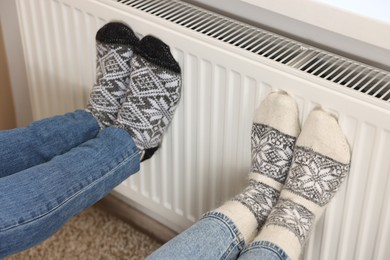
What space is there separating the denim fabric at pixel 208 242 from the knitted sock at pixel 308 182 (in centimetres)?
4

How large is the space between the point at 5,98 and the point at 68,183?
0.62 m

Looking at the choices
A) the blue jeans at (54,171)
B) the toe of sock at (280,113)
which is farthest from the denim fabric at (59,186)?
the toe of sock at (280,113)

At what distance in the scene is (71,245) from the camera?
155cm

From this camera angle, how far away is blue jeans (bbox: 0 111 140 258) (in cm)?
111

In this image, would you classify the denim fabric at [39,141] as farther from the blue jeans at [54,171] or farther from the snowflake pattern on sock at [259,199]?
the snowflake pattern on sock at [259,199]

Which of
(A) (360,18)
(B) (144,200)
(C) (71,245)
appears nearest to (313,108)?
(A) (360,18)

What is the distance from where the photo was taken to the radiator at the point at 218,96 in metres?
1.08

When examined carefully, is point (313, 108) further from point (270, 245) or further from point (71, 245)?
point (71, 245)

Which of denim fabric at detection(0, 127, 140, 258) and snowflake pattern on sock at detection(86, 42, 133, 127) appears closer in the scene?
denim fabric at detection(0, 127, 140, 258)

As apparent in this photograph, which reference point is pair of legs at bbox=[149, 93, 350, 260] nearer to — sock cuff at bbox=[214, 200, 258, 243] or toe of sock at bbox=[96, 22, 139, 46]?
sock cuff at bbox=[214, 200, 258, 243]

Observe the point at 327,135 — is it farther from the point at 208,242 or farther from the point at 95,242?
the point at 95,242

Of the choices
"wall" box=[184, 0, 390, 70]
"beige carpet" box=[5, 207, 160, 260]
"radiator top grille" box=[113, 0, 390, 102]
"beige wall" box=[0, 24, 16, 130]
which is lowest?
"beige carpet" box=[5, 207, 160, 260]

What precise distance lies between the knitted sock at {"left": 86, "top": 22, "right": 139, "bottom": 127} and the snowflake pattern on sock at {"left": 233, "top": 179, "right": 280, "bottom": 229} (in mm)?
306

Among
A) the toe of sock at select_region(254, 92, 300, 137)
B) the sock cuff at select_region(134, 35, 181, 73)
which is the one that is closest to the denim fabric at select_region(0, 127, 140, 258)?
the sock cuff at select_region(134, 35, 181, 73)
